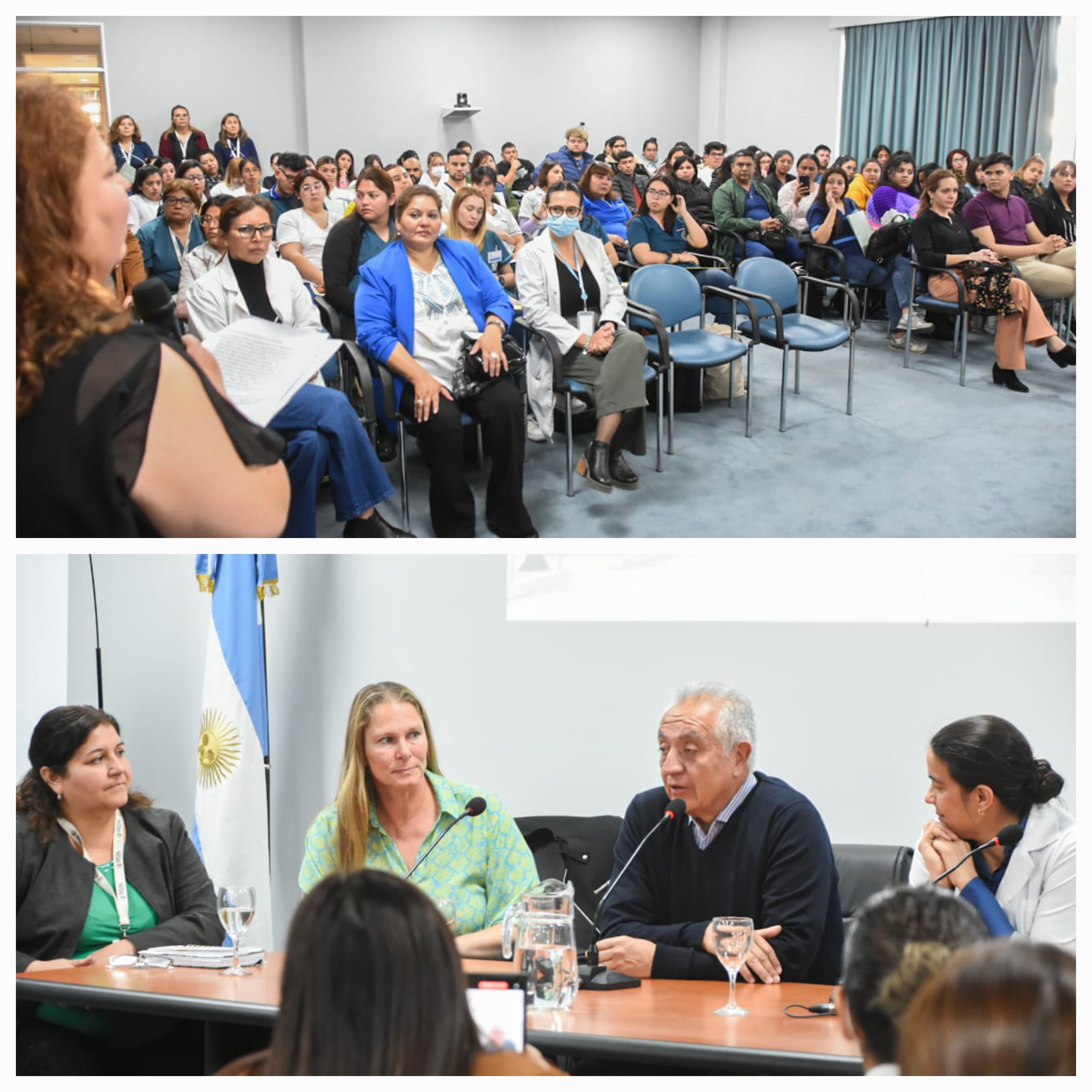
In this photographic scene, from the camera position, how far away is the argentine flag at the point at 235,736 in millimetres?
3244

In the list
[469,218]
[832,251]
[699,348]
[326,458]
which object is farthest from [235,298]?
[832,251]

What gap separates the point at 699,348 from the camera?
165 inches

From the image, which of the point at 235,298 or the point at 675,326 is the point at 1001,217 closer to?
the point at 675,326

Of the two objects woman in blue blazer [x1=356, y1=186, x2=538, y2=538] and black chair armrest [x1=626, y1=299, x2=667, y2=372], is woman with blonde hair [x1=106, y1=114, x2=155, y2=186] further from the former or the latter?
black chair armrest [x1=626, y1=299, x2=667, y2=372]

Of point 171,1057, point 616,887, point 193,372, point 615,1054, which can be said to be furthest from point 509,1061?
point 171,1057

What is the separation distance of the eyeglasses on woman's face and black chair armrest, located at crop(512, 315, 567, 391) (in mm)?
989

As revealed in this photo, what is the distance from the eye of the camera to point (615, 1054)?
162 cm

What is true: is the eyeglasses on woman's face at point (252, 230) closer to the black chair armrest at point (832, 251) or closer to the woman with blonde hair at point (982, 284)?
the woman with blonde hair at point (982, 284)

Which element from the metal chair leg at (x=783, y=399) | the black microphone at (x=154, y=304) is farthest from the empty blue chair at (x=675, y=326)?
the black microphone at (x=154, y=304)

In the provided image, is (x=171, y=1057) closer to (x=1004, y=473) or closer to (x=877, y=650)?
(x=877, y=650)

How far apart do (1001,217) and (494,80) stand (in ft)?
9.04

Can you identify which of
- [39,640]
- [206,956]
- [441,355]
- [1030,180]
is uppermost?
[1030,180]

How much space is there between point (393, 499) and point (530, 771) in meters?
0.96

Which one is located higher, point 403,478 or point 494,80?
point 494,80
